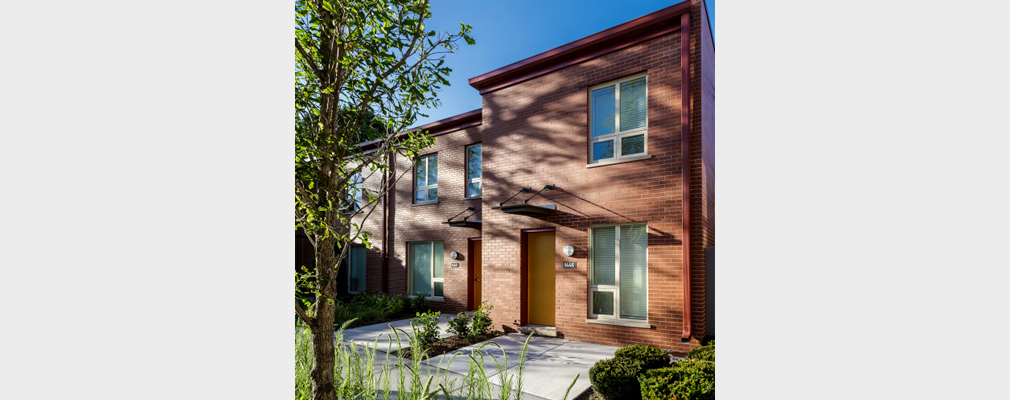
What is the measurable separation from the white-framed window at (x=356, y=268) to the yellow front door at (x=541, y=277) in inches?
201

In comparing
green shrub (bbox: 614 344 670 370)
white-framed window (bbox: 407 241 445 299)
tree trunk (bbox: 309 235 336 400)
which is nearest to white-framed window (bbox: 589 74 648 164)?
green shrub (bbox: 614 344 670 370)

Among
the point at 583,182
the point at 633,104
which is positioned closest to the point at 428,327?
the point at 583,182

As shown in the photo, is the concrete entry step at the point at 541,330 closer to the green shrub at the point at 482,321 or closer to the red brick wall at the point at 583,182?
the red brick wall at the point at 583,182

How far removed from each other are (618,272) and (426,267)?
4.86m

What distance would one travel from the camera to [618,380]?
9.20ft

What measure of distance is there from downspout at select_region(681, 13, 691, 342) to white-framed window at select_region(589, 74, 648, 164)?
1.57 ft

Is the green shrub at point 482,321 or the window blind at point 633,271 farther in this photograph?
the green shrub at point 482,321

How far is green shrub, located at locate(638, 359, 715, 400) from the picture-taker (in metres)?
2.34

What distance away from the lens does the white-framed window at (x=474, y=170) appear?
7.64 m

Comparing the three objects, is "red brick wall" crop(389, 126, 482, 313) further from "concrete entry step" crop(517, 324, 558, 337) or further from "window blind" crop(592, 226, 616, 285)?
"window blind" crop(592, 226, 616, 285)
